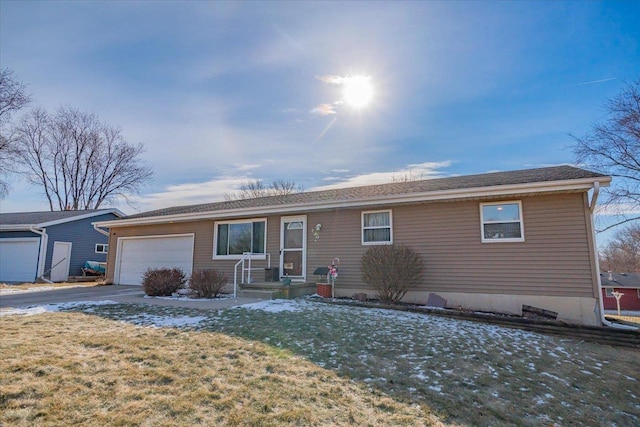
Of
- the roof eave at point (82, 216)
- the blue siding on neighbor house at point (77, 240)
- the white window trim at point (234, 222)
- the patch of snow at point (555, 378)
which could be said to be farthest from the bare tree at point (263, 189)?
the patch of snow at point (555, 378)

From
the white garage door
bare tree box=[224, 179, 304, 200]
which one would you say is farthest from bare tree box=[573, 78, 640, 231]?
the white garage door

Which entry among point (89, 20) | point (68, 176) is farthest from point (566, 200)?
point (68, 176)

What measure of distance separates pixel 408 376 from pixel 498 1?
28.0 ft

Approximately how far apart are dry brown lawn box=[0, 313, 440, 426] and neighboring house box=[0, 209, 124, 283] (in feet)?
51.3

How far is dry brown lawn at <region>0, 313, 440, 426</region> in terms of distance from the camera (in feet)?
8.87

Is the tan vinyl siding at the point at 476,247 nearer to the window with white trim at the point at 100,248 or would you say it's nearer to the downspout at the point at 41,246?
the downspout at the point at 41,246

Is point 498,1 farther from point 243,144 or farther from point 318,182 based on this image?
point 318,182

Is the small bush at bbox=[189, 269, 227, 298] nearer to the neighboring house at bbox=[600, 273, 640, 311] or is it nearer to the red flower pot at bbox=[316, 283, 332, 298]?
the red flower pot at bbox=[316, 283, 332, 298]

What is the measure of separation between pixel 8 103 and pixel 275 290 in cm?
1832

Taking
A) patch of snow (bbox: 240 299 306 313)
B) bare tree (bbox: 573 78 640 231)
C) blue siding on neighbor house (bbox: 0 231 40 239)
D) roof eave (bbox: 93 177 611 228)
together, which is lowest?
patch of snow (bbox: 240 299 306 313)

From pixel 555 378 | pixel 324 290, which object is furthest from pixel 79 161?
pixel 555 378

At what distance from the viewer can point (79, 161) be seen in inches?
1139

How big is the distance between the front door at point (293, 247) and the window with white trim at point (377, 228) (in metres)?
1.98

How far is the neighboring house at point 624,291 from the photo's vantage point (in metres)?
28.9
